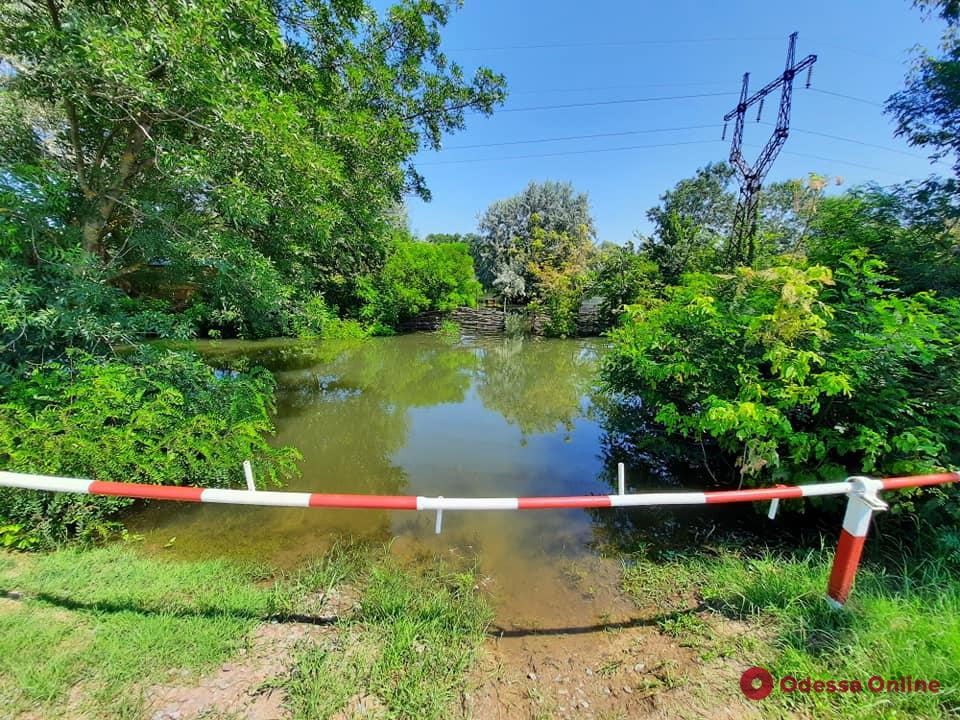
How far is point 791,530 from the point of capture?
304cm

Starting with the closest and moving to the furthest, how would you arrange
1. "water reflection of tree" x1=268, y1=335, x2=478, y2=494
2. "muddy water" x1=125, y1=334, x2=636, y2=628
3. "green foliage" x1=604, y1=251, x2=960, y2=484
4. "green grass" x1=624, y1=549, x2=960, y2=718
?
1. "green grass" x1=624, y1=549, x2=960, y2=718
2. "green foliage" x1=604, y1=251, x2=960, y2=484
3. "muddy water" x1=125, y1=334, x2=636, y2=628
4. "water reflection of tree" x1=268, y1=335, x2=478, y2=494

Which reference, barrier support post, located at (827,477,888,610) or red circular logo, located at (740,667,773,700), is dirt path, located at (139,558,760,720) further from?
barrier support post, located at (827,477,888,610)

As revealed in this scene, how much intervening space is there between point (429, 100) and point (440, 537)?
7.06 meters

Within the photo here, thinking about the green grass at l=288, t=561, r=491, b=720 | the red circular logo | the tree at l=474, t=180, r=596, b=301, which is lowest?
the green grass at l=288, t=561, r=491, b=720

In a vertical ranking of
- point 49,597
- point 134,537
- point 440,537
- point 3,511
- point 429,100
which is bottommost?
point 440,537

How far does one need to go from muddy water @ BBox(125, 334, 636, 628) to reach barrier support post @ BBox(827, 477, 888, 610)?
1.15 m

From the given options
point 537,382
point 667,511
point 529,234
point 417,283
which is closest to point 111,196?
point 667,511

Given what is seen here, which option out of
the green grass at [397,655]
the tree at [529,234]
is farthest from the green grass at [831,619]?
the tree at [529,234]

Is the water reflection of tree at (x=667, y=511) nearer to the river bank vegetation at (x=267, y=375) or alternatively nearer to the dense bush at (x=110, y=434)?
the river bank vegetation at (x=267, y=375)

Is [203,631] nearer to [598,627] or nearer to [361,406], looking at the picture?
[598,627]

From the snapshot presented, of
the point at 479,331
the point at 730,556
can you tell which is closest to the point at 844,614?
the point at 730,556

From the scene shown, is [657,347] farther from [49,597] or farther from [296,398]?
[296,398]

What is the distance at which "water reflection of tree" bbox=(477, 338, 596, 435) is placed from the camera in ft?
21.2

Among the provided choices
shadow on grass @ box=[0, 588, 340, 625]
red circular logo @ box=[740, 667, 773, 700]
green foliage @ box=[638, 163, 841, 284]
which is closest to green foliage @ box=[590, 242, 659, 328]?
green foliage @ box=[638, 163, 841, 284]
